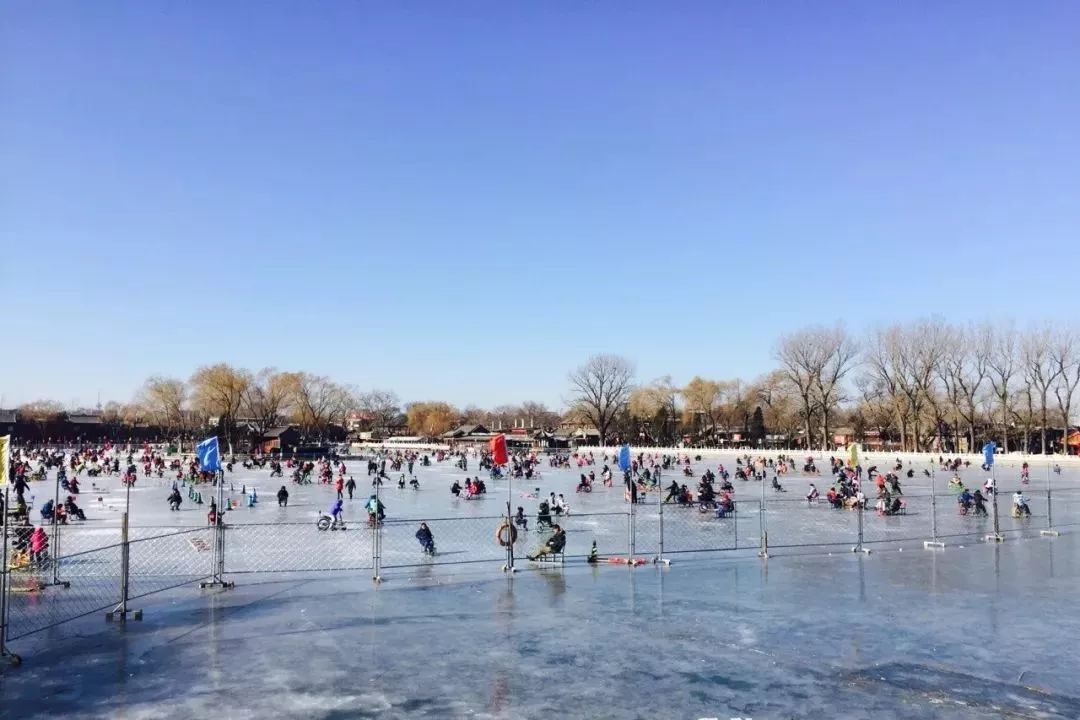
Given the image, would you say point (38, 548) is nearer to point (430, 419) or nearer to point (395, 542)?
point (395, 542)

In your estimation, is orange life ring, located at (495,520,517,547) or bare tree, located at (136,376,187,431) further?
bare tree, located at (136,376,187,431)

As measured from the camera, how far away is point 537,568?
55.3ft

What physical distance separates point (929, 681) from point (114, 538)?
22.0m

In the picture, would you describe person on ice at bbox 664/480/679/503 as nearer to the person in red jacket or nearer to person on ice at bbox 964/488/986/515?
person on ice at bbox 964/488/986/515

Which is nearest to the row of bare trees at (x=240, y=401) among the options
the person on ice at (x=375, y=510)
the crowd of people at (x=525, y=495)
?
the crowd of people at (x=525, y=495)

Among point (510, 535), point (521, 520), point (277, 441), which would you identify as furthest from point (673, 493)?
point (277, 441)

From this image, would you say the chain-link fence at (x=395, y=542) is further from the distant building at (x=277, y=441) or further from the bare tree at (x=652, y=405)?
the bare tree at (x=652, y=405)

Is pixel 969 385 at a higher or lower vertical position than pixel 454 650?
higher

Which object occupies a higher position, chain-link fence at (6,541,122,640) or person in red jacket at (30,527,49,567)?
person in red jacket at (30,527,49,567)

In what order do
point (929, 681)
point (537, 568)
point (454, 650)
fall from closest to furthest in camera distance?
point (929, 681), point (454, 650), point (537, 568)

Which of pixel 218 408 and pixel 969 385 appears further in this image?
pixel 218 408

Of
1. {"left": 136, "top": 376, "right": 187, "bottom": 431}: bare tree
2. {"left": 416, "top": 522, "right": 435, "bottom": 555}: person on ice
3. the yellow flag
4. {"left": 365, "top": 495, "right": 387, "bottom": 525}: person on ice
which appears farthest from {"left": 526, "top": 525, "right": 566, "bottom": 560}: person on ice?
{"left": 136, "top": 376, "right": 187, "bottom": 431}: bare tree

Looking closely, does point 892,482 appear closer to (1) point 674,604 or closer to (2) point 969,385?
(1) point 674,604

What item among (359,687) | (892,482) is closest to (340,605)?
(359,687)
